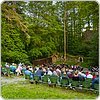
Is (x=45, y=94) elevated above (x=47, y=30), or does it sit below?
below

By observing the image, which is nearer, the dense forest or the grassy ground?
the grassy ground

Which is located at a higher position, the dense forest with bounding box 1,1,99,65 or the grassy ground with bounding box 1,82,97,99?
the dense forest with bounding box 1,1,99,65

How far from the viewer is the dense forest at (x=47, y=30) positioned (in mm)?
23278

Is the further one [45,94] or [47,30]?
[47,30]

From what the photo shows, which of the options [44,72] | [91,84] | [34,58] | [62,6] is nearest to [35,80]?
[44,72]

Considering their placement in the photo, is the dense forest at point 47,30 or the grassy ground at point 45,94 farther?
the dense forest at point 47,30

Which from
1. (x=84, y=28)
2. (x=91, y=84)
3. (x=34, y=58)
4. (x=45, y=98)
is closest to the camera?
(x=45, y=98)

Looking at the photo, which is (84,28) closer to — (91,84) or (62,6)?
(62,6)

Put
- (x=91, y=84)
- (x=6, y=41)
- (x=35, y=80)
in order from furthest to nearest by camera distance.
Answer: (x=6, y=41) → (x=35, y=80) → (x=91, y=84)

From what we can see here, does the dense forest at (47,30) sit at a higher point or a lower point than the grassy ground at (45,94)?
higher

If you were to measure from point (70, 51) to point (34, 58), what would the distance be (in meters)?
5.08

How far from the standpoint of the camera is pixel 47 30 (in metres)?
30.3

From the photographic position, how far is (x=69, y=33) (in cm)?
3388

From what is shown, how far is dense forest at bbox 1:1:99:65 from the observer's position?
23278mm
